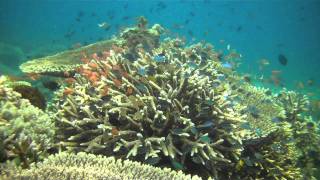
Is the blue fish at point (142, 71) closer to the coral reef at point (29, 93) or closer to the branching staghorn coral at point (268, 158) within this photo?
the branching staghorn coral at point (268, 158)

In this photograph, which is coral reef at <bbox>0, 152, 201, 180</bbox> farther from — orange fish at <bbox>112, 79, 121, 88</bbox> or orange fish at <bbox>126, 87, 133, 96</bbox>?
orange fish at <bbox>112, 79, 121, 88</bbox>

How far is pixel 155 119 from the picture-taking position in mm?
4902

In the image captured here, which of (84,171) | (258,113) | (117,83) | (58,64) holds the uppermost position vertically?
(58,64)

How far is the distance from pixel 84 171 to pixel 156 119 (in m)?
Result: 1.71

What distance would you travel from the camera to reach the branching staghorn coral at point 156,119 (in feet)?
15.5

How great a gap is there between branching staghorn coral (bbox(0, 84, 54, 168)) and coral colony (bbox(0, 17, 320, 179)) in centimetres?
1

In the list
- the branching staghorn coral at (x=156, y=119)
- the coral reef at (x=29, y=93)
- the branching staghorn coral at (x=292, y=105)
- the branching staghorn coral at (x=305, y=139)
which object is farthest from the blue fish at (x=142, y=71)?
the branching staghorn coral at (x=292, y=105)

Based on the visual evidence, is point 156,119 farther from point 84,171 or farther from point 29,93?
point 29,93

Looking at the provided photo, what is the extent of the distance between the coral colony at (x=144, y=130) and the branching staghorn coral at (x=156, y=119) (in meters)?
0.02

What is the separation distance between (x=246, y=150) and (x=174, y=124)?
5.08 ft

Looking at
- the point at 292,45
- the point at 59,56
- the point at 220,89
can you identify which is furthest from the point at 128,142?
the point at 292,45

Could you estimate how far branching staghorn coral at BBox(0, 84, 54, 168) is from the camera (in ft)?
13.3

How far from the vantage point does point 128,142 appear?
4.63m

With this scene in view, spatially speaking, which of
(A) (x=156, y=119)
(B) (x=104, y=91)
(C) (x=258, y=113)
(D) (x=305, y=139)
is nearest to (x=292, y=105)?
(D) (x=305, y=139)
